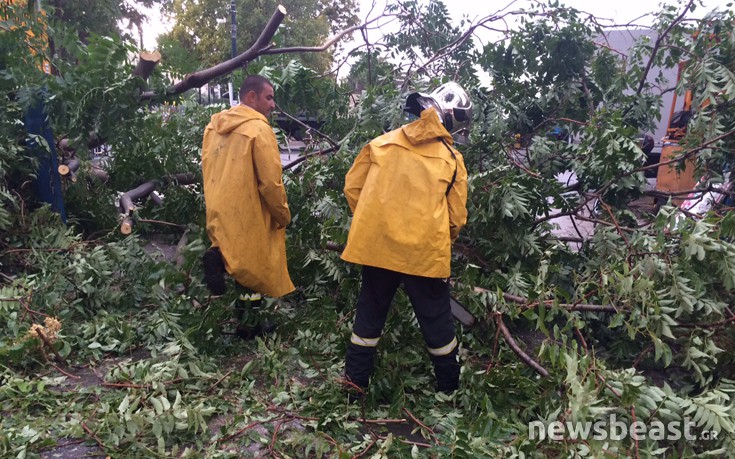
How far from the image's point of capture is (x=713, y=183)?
Result: 404cm

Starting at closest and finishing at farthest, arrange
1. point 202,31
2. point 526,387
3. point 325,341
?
1. point 526,387
2. point 325,341
3. point 202,31

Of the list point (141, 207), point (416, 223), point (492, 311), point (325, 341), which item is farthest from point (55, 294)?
point (492, 311)

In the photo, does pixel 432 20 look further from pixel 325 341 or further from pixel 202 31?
pixel 202 31

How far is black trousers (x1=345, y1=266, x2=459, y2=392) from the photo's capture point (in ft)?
9.61

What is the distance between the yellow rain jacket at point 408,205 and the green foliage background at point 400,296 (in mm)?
556

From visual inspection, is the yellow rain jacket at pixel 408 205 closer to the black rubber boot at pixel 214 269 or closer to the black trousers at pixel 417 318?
the black trousers at pixel 417 318

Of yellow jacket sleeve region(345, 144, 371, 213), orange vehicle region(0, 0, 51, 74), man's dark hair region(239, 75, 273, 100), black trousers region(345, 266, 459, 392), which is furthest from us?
orange vehicle region(0, 0, 51, 74)

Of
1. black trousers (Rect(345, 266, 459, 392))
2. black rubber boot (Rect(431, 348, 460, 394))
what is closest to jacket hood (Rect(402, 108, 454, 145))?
black trousers (Rect(345, 266, 459, 392))

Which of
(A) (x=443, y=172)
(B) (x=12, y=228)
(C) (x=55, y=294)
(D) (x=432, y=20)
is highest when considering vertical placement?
(D) (x=432, y=20)

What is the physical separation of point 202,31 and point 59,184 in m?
19.8

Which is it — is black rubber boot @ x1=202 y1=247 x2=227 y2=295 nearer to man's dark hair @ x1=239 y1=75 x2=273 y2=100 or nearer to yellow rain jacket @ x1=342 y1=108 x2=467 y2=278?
yellow rain jacket @ x1=342 y1=108 x2=467 y2=278

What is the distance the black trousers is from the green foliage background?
13 centimetres

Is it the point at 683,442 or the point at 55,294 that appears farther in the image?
the point at 55,294

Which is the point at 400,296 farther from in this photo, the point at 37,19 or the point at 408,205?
the point at 37,19
